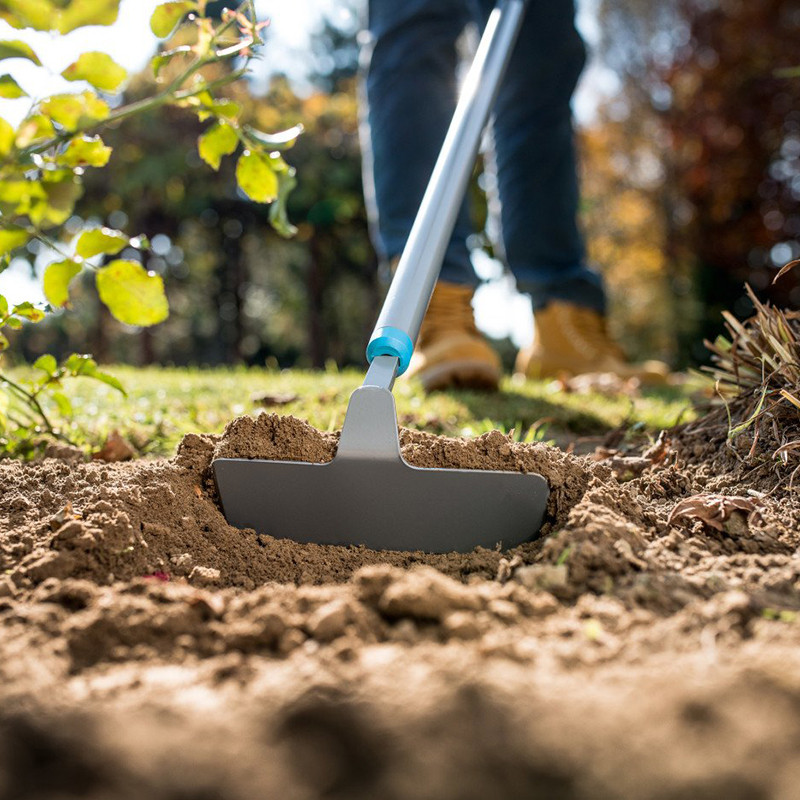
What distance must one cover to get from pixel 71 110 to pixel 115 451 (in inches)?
32.2

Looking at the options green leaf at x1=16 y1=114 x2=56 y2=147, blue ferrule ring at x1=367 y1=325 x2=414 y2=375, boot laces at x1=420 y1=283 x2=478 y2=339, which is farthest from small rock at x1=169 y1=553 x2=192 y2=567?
boot laces at x1=420 y1=283 x2=478 y2=339

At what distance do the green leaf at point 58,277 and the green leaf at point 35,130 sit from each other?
0.67 ft

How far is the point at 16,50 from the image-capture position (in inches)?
38.9

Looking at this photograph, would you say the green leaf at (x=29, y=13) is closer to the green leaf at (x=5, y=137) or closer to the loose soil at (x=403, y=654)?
the green leaf at (x=5, y=137)

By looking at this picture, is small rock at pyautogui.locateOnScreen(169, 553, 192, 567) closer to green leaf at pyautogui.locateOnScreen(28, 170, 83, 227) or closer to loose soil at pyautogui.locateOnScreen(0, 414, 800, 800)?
loose soil at pyautogui.locateOnScreen(0, 414, 800, 800)

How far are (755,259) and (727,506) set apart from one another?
12.4 m

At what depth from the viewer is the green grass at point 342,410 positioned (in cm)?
190

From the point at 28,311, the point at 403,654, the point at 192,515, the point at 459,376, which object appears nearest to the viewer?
the point at 403,654

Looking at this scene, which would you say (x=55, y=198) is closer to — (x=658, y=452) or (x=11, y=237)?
(x=11, y=237)

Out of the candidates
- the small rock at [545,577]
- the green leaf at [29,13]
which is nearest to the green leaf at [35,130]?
the green leaf at [29,13]

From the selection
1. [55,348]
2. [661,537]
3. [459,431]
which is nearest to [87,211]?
[55,348]

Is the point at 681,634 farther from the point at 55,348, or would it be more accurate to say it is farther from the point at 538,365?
the point at 55,348

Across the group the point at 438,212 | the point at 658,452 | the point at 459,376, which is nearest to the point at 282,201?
the point at 438,212

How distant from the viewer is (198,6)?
120cm
